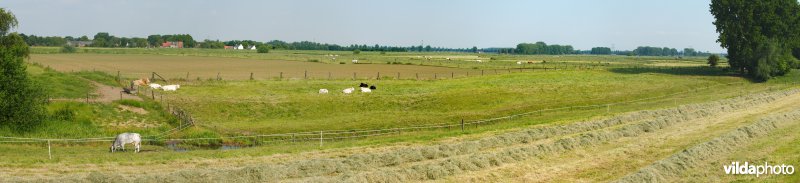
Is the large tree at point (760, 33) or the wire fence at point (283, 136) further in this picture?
the large tree at point (760, 33)

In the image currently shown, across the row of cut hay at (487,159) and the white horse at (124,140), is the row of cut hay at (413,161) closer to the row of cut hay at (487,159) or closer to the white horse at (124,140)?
the row of cut hay at (487,159)

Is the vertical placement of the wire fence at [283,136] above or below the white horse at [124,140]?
below

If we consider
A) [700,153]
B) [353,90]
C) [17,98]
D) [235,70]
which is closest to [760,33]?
[353,90]

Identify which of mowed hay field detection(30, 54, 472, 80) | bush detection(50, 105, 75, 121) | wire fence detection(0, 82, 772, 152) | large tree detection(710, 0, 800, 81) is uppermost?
large tree detection(710, 0, 800, 81)

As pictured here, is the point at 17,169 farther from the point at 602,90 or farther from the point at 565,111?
the point at 602,90

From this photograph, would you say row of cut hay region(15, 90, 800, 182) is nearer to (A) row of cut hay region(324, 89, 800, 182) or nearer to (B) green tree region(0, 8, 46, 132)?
(A) row of cut hay region(324, 89, 800, 182)

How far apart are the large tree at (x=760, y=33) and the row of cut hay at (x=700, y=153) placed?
49.3 meters

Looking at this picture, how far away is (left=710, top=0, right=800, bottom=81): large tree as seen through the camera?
81.1 meters

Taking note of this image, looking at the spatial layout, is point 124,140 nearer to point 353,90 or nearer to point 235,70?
point 353,90

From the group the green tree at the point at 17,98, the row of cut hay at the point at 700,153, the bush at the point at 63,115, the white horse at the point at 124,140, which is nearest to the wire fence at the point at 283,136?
the white horse at the point at 124,140

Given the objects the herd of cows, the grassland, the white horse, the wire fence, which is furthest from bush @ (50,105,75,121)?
the herd of cows

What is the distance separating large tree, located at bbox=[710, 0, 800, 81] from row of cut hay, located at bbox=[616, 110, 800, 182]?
49.3 m

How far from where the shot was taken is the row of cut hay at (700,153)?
22062mm

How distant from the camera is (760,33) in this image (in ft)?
273
